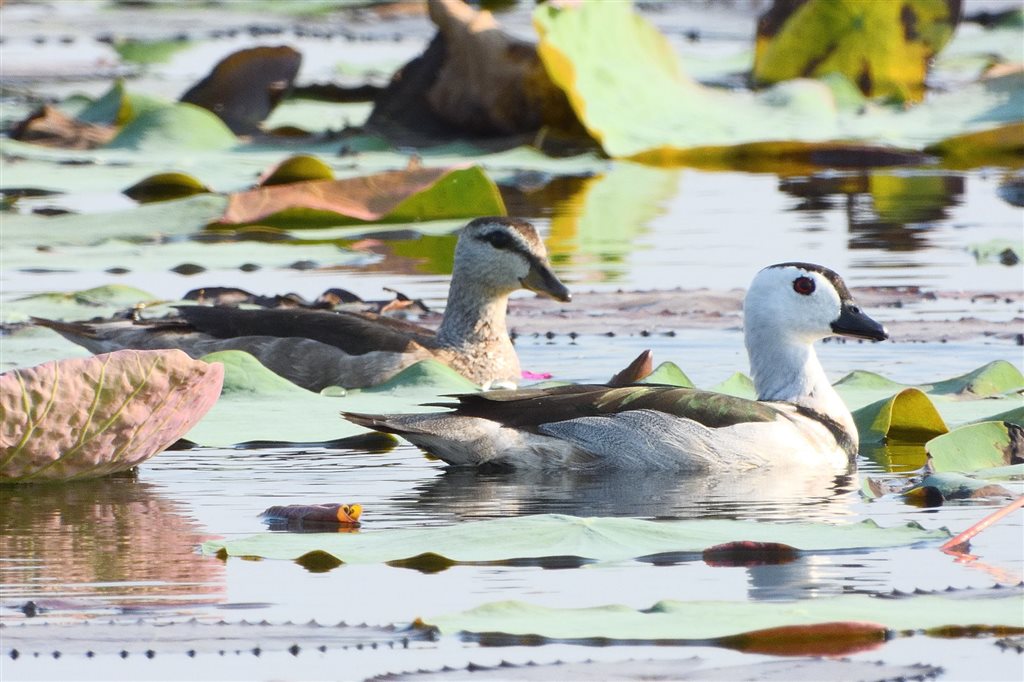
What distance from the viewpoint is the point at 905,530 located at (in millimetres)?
5812

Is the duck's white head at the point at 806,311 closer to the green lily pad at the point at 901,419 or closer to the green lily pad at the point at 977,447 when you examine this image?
the green lily pad at the point at 901,419

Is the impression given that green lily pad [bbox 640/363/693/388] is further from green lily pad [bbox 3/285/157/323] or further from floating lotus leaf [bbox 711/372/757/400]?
green lily pad [bbox 3/285/157/323]

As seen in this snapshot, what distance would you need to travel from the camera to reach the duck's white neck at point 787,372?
816cm

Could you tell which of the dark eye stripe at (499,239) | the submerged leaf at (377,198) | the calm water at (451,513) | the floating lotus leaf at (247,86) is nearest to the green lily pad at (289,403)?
the calm water at (451,513)

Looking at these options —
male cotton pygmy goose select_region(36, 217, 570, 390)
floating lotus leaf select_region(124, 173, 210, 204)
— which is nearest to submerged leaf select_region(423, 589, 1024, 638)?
male cotton pygmy goose select_region(36, 217, 570, 390)

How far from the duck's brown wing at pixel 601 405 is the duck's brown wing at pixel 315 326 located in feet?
5.14

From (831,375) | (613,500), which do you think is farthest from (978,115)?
(613,500)

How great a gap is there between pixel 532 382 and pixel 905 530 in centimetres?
387

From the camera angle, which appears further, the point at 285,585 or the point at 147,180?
the point at 147,180

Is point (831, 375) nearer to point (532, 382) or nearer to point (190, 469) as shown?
point (532, 382)

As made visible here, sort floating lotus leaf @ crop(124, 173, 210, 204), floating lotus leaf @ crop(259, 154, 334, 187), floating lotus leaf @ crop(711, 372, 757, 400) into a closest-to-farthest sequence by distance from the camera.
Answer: floating lotus leaf @ crop(711, 372, 757, 400) < floating lotus leaf @ crop(259, 154, 334, 187) < floating lotus leaf @ crop(124, 173, 210, 204)

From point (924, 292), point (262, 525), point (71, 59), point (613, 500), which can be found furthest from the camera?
point (71, 59)

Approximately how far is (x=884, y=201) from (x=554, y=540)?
9.69 m

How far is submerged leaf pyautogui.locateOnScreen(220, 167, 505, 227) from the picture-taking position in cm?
1204
